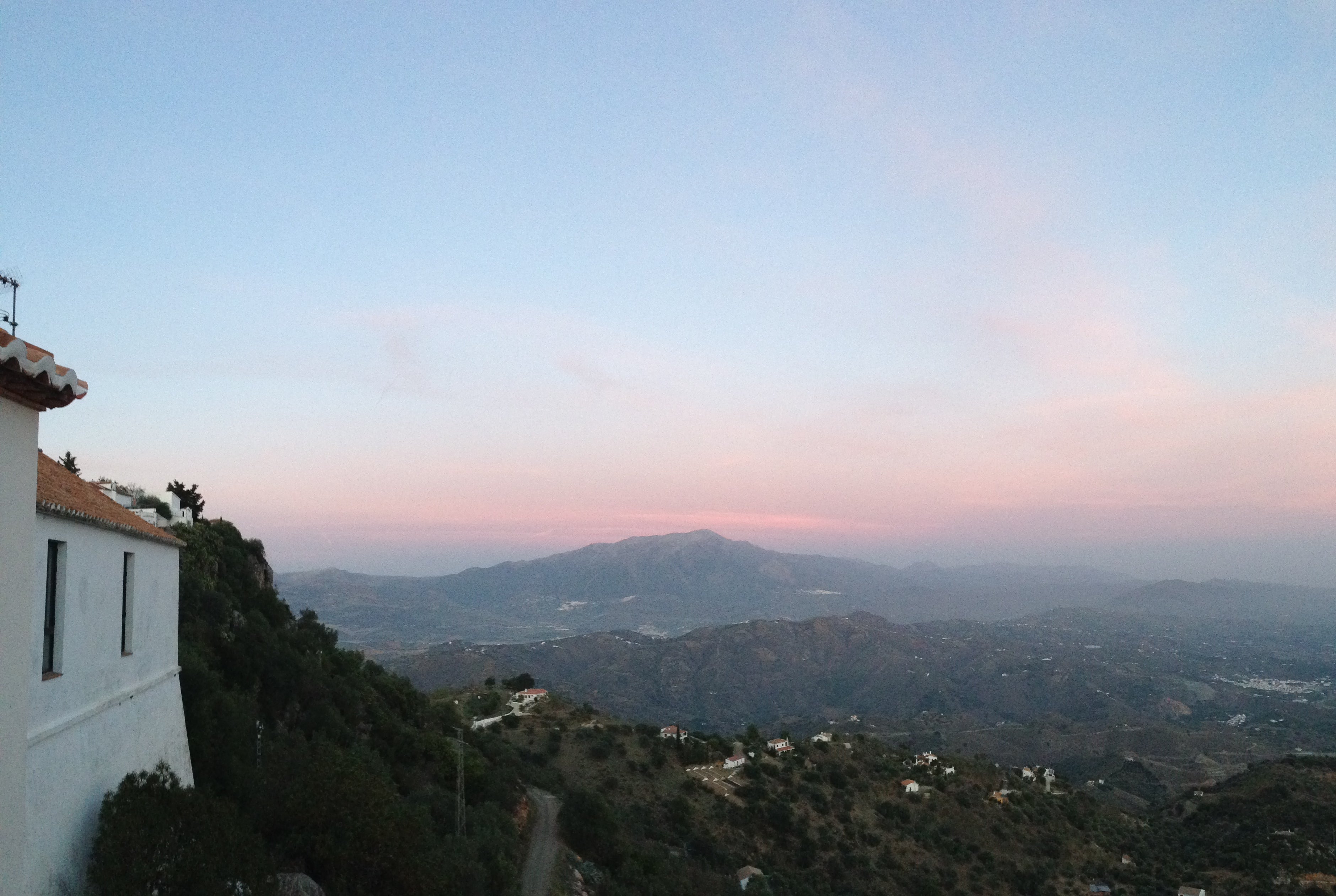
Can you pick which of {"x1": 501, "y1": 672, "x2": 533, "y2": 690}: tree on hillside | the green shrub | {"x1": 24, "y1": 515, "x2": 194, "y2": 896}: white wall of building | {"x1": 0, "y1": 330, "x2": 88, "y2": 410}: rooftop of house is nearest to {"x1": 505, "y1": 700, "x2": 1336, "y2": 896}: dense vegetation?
{"x1": 501, "y1": 672, "x2": 533, "y2": 690}: tree on hillside

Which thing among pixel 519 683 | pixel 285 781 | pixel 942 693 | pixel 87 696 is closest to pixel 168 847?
pixel 87 696

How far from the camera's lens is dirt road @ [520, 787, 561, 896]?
1812 centimetres

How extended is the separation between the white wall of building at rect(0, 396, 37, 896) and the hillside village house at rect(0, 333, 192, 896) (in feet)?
0.03

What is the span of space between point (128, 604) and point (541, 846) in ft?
56.3

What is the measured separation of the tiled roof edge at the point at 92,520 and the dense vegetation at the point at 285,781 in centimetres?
234

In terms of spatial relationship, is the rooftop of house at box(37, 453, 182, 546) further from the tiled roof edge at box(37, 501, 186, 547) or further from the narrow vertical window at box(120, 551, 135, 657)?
the narrow vertical window at box(120, 551, 135, 657)

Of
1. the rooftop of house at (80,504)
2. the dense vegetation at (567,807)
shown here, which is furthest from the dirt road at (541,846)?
the rooftop of house at (80,504)

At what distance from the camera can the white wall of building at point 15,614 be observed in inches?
194

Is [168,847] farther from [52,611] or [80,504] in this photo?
[80,504]

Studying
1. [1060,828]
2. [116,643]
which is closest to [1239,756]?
[1060,828]

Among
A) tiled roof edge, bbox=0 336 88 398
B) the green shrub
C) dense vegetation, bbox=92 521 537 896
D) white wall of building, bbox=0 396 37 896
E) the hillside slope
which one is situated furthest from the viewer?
the hillside slope

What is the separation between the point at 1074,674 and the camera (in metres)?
168

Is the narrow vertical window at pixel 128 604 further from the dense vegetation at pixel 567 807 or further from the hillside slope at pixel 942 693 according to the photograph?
the hillside slope at pixel 942 693

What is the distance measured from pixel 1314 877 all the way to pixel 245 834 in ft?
166
